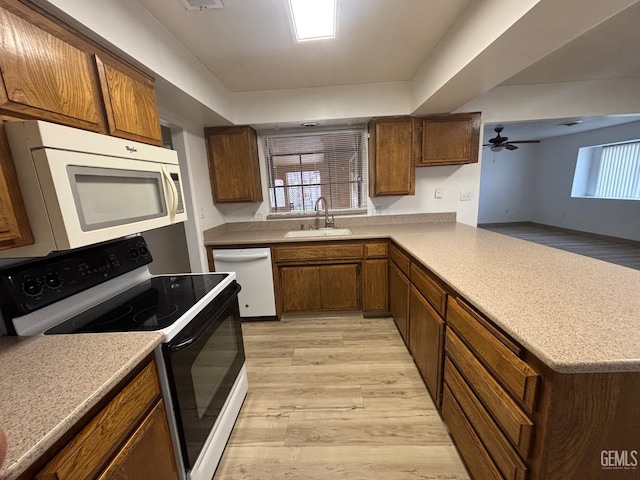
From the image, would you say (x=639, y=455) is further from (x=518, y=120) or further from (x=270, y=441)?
(x=518, y=120)

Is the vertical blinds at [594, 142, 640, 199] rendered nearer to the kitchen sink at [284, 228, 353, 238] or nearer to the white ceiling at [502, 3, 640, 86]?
the white ceiling at [502, 3, 640, 86]

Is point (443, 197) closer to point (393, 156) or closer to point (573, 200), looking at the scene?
point (393, 156)

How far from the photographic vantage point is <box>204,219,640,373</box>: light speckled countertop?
0.72 m

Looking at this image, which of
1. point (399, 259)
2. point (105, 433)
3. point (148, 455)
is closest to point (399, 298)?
point (399, 259)

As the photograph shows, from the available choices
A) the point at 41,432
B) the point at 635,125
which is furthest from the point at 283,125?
the point at 635,125

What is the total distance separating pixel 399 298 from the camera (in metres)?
2.35

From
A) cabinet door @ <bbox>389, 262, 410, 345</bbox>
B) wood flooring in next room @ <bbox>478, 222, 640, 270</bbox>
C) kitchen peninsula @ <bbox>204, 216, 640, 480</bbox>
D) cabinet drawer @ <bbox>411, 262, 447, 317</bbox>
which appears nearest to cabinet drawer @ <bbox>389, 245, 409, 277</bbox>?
cabinet door @ <bbox>389, 262, 410, 345</bbox>

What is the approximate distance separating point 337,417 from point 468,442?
74 cm

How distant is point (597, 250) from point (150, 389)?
23.0 ft

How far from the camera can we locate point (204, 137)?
278 centimetres

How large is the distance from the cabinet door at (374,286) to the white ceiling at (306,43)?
1.78 metres

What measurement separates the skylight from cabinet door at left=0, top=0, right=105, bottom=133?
1.07m

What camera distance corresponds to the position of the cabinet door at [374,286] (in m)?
2.67

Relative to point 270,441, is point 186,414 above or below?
above
